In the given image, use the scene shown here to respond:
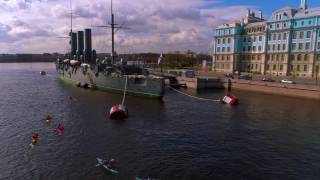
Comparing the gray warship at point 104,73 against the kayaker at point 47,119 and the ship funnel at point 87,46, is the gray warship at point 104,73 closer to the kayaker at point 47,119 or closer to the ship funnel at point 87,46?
the ship funnel at point 87,46

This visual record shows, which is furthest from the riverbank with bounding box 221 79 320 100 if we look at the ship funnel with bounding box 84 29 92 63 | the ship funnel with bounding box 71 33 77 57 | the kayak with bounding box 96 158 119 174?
the ship funnel with bounding box 71 33 77 57

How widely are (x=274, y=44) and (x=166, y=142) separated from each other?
85.8 meters

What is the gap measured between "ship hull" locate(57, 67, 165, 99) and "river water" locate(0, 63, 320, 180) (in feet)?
26.1

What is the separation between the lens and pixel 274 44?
4264 inches

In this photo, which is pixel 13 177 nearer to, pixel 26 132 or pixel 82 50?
pixel 26 132

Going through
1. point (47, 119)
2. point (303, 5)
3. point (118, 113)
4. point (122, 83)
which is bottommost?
point (47, 119)

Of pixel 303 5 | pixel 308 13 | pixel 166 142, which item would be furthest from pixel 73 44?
pixel 166 142

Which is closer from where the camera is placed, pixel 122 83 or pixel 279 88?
pixel 122 83

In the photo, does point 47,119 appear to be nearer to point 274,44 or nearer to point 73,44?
point 73,44

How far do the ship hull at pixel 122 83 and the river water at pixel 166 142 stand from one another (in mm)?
7962

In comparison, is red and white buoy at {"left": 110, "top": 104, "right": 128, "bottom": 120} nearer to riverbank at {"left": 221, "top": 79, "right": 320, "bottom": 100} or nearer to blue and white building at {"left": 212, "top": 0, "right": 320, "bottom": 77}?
riverbank at {"left": 221, "top": 79, "right": 320, "bottom": 100}

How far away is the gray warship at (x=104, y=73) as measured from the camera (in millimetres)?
69062

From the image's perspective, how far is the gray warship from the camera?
69.1 metres

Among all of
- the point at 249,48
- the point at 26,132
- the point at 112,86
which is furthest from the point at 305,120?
the point at 249,48
